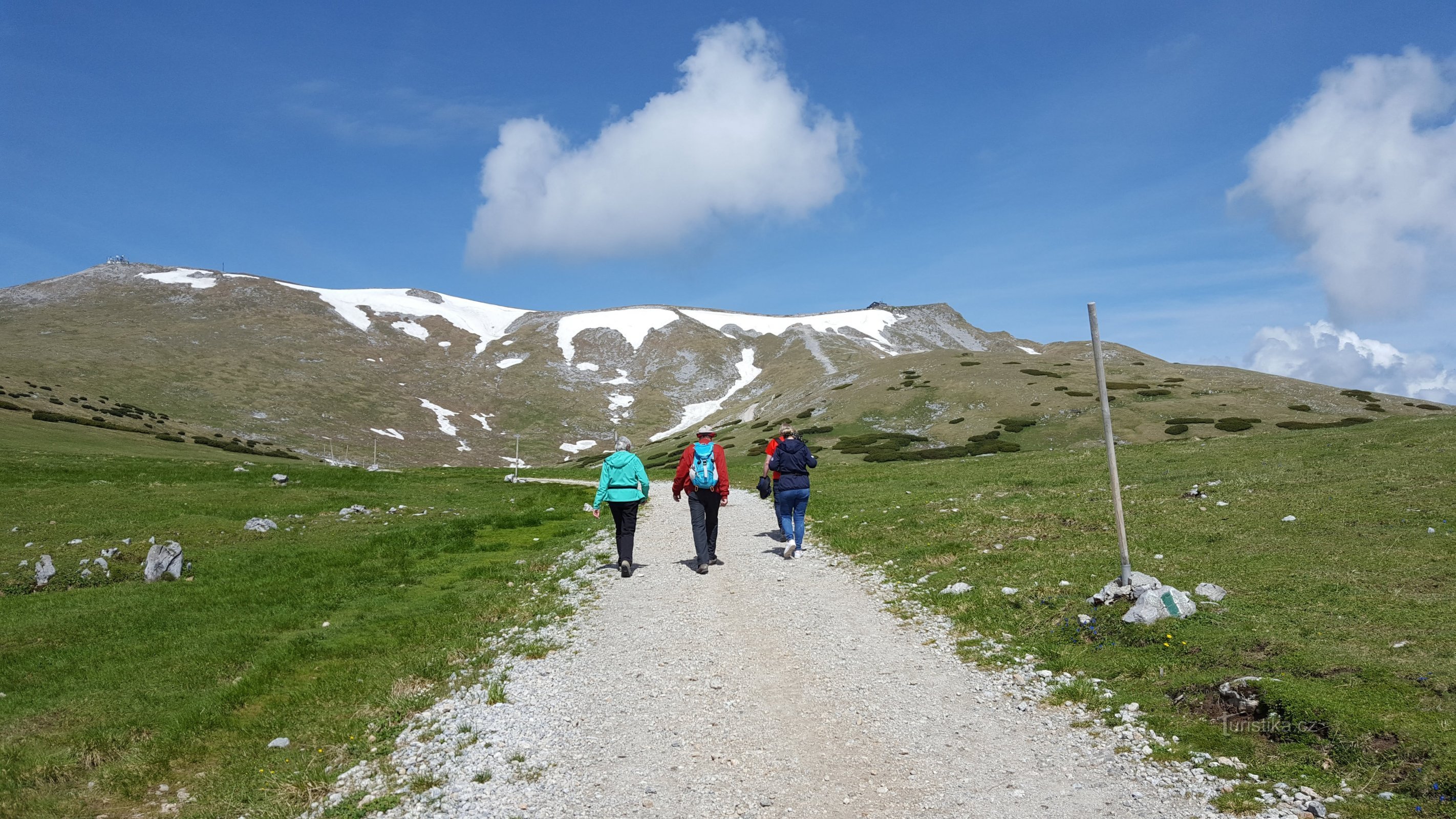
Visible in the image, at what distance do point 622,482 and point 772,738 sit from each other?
10586mm

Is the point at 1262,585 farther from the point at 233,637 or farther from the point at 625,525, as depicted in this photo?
the point at 233,637

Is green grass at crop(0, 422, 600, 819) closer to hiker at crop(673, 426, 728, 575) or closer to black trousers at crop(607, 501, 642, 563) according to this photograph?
black trousers at crop(607, 501, 642, 563)

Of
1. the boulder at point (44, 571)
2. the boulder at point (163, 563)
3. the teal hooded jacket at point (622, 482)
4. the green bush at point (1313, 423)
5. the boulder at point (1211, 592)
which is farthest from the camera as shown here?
the green bush at point (1313, 423)

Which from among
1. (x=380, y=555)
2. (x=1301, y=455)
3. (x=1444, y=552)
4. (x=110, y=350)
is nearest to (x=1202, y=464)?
(x=1301, y=455)

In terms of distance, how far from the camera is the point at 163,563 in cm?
2158

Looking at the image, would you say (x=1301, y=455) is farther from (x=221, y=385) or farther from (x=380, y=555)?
(x=221, y=385)

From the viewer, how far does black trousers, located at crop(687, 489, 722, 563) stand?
1889 centimetres

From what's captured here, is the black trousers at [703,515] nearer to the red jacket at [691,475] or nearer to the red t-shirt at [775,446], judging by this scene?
the red jacket at [691,475]

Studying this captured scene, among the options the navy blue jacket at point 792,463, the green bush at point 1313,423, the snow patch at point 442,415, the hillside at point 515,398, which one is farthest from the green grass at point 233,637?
the snow patch at point 442,415

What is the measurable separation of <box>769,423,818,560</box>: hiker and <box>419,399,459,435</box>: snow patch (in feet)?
526

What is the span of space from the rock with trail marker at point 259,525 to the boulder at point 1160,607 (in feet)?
98.0

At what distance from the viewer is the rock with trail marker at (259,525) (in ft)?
94.2

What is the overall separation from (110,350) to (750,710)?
20336 cm

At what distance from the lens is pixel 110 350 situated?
161125 millimetres
